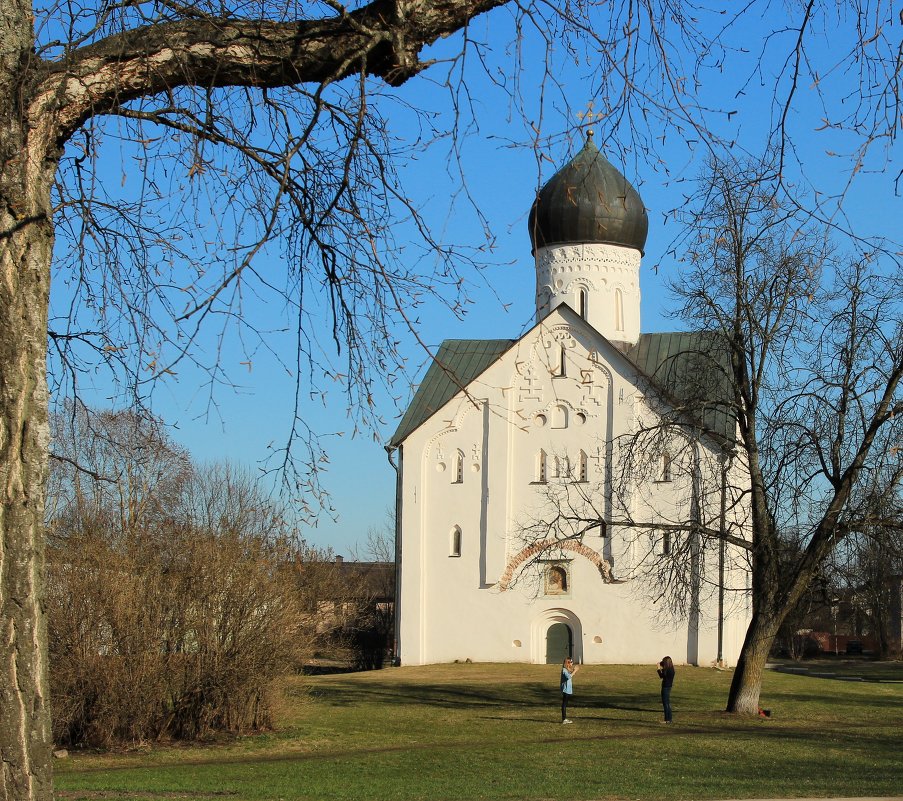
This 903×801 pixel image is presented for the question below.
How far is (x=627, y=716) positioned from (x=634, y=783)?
8.96 metres

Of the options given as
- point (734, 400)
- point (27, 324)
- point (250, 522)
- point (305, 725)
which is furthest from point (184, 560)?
point (27, 324)

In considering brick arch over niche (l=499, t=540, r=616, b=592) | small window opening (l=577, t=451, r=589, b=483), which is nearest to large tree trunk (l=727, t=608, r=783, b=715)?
brick arch over niche (l=499, t=540, r=616, b=592)

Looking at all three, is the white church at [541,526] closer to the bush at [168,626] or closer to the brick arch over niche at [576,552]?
the brick arch over niche at [576,552]

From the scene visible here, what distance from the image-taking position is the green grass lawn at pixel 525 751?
40.3ft

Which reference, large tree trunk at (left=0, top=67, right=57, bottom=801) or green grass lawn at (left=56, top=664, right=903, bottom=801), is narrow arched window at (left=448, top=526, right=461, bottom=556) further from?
large tree trunk at (left=0, top=67, right=57, bottom=801)

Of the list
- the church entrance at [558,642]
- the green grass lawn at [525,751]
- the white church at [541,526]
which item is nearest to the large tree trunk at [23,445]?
the green grass lawn at [525,751]

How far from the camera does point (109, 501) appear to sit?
984 inches

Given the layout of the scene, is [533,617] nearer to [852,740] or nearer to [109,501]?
[109,501]

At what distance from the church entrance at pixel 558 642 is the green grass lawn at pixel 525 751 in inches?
226

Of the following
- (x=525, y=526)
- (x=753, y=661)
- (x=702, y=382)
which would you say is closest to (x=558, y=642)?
(x=525, y=526)

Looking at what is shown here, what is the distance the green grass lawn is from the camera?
1228 centimetres

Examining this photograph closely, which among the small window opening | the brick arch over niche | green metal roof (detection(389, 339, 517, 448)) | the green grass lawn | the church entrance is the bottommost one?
the green grass lawn

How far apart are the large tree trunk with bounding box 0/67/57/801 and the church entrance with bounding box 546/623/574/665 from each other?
30.1 meters

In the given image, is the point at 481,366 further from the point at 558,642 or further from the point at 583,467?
the point at 558,642
